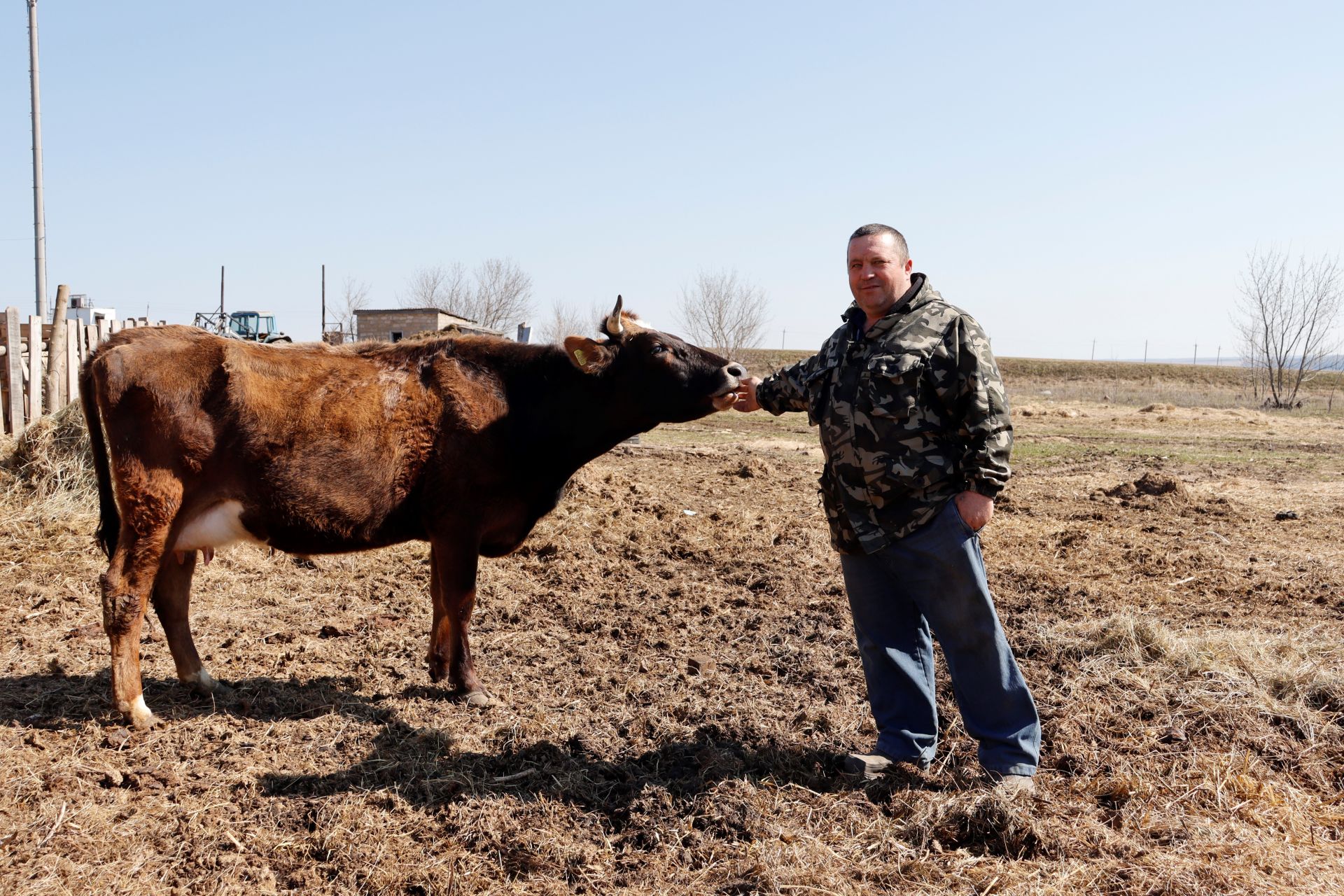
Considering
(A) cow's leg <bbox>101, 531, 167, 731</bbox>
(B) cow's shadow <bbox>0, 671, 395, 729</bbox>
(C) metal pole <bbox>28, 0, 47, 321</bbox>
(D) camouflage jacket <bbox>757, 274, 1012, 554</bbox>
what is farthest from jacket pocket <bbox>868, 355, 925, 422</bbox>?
(C) metal pole <bbox>28, 0, 47, 321</bbox>

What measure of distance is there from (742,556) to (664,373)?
323 centimetres

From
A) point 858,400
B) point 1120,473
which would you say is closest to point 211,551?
point 858,400

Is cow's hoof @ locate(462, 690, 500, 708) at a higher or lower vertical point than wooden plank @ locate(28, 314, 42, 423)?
lower

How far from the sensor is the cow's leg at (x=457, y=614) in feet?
17.6

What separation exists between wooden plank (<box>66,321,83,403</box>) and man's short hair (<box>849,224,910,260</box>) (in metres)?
10.6

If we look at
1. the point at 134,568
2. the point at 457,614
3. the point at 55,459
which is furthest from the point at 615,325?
the point at 55,459

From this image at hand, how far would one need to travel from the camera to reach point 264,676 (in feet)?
18.6

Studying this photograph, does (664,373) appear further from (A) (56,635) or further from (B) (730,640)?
(A) (56,635)

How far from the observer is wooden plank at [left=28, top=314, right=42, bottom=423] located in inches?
413

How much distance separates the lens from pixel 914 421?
12.8ft

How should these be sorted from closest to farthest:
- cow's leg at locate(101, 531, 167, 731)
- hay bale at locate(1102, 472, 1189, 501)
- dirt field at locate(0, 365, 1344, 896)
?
dirt field at locate(0, 365, 1344, 896)
cow's leg at locate(101, 531, 167, 731)
hay bale at locate(1102, 472, 1189, 501)

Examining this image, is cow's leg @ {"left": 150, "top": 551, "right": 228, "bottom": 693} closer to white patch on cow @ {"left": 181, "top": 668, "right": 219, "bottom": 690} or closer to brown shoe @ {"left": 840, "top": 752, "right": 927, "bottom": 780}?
white patch on cow @ {"left": 181, "top": 668, "right": 219, "bottom": 690}

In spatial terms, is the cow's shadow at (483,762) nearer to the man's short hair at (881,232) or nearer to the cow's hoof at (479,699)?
the cow's hoof at (479,699)

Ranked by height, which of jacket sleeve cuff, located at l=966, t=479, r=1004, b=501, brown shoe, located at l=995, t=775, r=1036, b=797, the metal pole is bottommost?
brown shoe, located at l=995, t=775, r=1036, b=797
